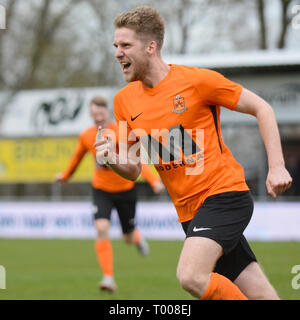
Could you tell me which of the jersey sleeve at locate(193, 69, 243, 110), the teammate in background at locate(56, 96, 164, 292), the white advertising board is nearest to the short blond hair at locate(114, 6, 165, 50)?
the jersey sleeve at locate(193, 69, 243, 110)

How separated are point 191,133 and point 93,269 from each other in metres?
5.70

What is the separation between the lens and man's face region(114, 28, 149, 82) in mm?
4035

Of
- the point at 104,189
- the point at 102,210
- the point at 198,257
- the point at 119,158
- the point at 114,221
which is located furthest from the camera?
the point at 114,221

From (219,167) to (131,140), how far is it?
694 millimetres

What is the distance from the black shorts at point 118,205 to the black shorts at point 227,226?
382cm

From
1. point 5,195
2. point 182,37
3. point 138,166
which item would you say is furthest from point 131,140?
point 182,37

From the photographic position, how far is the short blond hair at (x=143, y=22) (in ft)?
13.3

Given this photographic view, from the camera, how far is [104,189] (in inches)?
320

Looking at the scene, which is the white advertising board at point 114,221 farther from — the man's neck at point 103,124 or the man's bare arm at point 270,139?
the man's bare arm at point 270,139

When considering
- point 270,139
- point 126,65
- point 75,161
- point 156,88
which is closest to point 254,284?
point 270,139

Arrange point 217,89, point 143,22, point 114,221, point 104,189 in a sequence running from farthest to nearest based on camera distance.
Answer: point 114,221 < point 104,189 < point 143,22 < point 217,89

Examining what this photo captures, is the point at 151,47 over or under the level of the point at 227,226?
over

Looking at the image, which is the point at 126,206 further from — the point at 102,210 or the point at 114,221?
the point at 114,221

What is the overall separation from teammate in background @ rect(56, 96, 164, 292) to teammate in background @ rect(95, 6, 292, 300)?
3.39m
